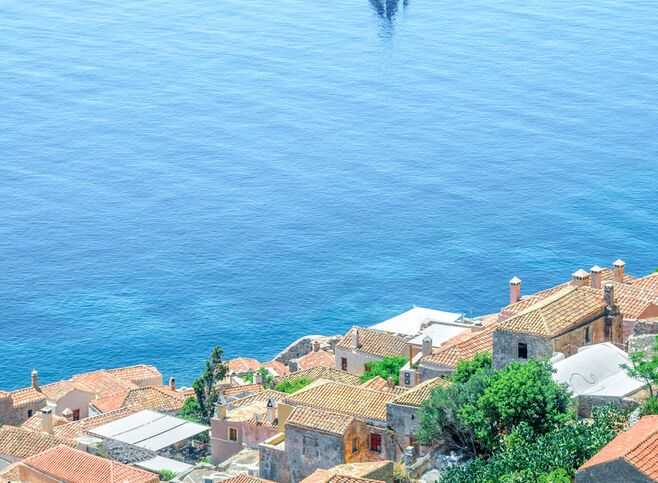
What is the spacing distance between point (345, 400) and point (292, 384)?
55.5 ft

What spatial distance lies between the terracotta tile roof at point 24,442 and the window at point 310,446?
17.9m

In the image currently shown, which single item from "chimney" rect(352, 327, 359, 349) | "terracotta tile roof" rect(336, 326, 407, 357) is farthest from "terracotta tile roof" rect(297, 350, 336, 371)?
"chimney" rect(352, 327, 359, 349)

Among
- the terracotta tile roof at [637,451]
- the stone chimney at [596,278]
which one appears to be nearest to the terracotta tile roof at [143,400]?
the stone chimney at [596,278]

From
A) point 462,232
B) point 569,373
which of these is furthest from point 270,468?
point 462,232

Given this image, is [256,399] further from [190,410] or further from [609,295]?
[609,295]

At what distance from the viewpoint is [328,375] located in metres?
79.1

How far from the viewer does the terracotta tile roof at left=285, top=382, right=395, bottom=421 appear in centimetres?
6069

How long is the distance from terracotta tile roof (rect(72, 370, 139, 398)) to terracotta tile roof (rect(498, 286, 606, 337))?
38.9 meters

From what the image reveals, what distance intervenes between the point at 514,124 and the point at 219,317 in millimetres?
75215

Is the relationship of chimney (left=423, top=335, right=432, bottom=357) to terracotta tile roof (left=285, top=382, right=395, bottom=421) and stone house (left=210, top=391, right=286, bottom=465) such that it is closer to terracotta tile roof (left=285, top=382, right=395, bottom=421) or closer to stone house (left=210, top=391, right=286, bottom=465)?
terracotta tile roof (left=285, top=382, right=395, bottom=421)

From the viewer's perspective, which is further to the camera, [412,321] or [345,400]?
[412,321]

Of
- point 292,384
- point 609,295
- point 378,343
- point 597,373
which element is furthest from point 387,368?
A: point 597,373

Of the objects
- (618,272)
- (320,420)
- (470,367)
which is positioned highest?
(470,367)

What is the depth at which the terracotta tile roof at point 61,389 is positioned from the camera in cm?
9093
